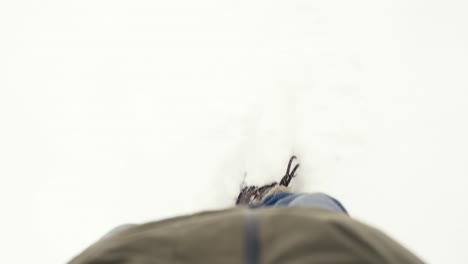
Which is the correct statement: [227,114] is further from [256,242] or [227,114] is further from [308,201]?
[256,242]

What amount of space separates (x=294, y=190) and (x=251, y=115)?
181 mm

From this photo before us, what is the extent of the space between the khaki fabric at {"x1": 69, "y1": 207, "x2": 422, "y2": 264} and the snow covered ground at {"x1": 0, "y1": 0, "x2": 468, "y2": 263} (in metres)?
0.52

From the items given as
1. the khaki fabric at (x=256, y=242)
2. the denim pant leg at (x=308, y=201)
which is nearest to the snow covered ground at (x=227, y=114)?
the denim pant leg at (x=308, y=201)

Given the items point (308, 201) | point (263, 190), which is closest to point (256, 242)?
point (308, 201)

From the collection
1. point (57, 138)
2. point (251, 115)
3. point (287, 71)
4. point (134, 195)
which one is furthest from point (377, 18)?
point (57, 138)

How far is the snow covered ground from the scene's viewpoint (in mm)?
940

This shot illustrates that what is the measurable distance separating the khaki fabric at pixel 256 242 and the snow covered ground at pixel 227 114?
0.52 m

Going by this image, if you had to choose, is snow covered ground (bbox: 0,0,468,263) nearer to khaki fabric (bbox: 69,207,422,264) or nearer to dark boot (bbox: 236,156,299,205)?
dark boot (bbox: 236,156,299,205)

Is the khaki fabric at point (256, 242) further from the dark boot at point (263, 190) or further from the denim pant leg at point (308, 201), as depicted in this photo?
the dark boot at point (263, 190)

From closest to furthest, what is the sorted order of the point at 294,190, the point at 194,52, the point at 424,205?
the point at 424,205
the point at 294,190
the point at 194,52

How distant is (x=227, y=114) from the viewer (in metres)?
1.02

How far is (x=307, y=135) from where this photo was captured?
0.99m

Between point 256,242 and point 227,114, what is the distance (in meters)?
0.64

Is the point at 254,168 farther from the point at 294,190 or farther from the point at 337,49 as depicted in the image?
the point at 337,49
